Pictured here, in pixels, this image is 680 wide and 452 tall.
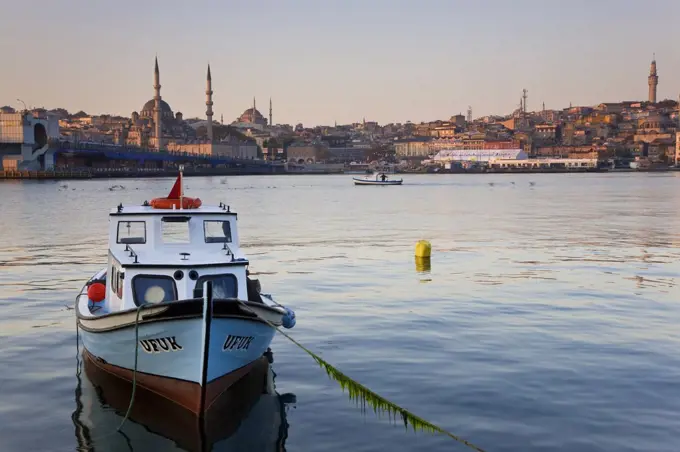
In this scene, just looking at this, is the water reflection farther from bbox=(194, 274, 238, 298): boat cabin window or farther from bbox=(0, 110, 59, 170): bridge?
bbox=(0, 110, 59, 170): bridge

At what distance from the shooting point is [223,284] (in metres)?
11.8

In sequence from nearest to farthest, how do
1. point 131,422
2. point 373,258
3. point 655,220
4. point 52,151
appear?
1. point 131,422
2. point 373,258
3. point 655,220
4. point 52,151

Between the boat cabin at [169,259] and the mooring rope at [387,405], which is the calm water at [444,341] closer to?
the mooring rope at [387,405]

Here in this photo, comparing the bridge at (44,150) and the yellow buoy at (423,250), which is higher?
the bridge at (44,150)

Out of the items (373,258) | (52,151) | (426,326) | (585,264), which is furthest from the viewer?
(52,151)

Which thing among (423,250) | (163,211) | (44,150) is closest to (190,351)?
(163,211)

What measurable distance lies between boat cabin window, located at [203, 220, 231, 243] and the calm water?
229 cm

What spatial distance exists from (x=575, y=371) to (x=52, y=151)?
134581mm

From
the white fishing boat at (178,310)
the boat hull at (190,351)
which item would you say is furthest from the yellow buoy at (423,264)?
the boat hull at (190,351)

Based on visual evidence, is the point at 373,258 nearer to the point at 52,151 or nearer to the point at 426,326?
the point at 426,326

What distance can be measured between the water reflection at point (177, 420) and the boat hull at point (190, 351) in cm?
21

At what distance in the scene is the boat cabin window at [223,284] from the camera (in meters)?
11.6

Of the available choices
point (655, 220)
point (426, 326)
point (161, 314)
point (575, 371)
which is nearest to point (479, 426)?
point (575, 371)

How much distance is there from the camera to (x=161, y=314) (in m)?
10.4
